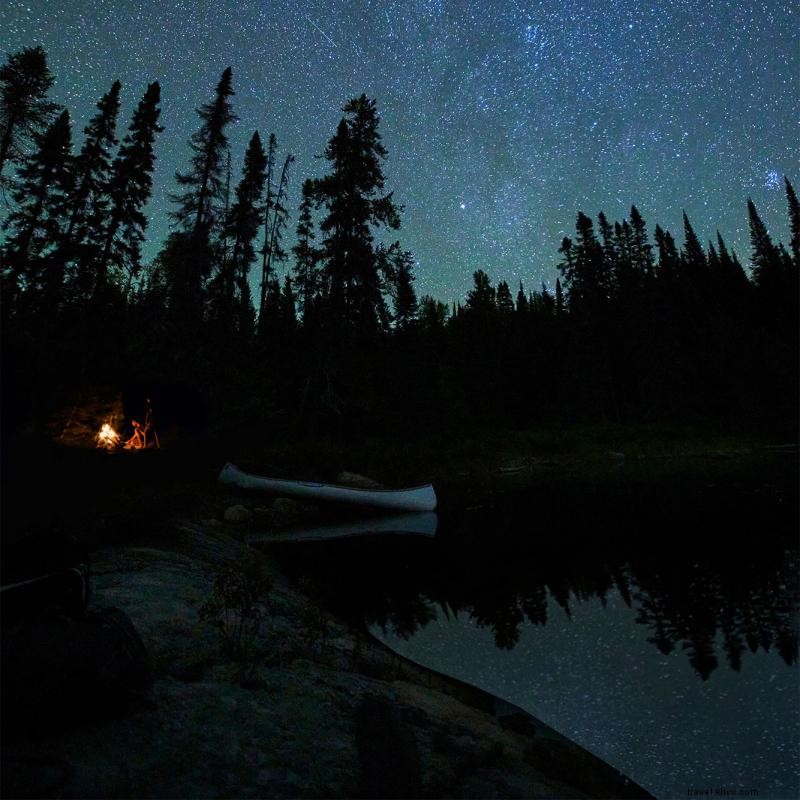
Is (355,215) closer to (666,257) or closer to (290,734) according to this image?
(290,734)

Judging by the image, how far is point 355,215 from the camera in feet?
91.9

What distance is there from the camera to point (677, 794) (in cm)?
412

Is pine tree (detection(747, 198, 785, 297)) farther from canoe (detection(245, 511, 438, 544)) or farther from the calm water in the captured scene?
canoe (detection(245, 511, 438, 544))

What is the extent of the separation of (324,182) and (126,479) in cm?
2021

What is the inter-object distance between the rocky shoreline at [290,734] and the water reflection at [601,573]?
285 cm

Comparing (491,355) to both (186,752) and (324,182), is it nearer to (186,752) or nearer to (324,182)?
(324,182)

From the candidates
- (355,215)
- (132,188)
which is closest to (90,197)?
(132,188)

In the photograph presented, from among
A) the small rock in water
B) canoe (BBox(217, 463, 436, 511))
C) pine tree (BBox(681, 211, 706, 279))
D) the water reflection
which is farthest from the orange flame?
pine tree (BBox(681, 211, 706, 279))

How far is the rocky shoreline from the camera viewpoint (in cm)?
277

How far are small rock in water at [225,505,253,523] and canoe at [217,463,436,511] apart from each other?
188 centimetres

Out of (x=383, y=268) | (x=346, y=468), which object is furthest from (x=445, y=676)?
(x=383, y=268)

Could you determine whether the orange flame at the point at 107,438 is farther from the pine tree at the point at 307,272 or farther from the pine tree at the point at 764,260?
the pine tree at the point at 764,260

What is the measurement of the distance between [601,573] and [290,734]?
8.76 metres

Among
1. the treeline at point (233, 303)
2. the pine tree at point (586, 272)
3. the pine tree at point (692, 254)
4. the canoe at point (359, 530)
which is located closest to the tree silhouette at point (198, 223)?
the treeline at point (233, 303)
